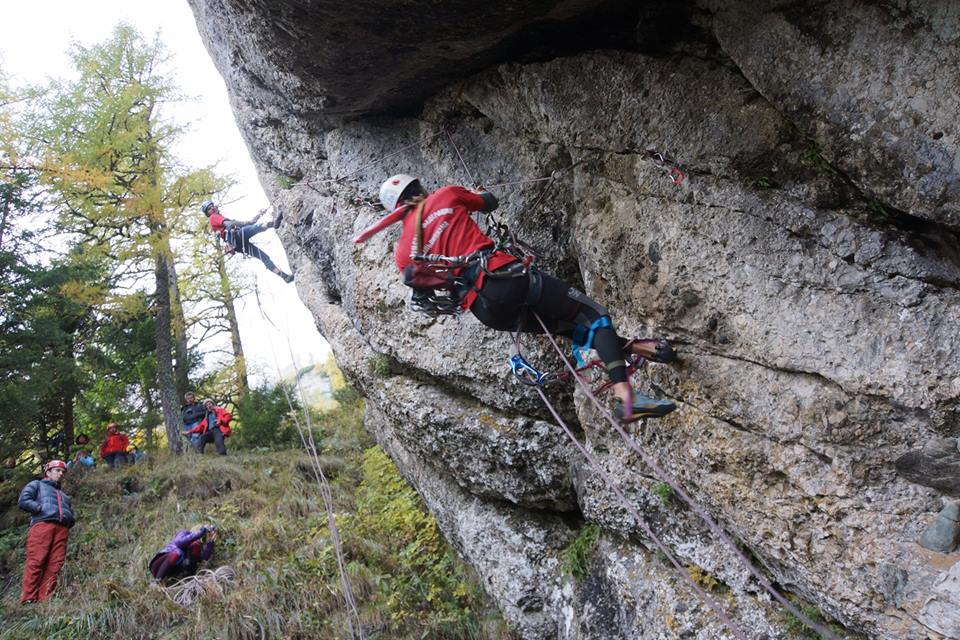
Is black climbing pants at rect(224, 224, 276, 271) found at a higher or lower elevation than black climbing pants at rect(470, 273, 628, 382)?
higher

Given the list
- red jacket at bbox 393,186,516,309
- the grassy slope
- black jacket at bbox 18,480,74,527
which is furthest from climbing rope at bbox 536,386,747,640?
black jacket at bbox 18,480,74,527

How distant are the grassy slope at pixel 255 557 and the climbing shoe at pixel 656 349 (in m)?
4.00

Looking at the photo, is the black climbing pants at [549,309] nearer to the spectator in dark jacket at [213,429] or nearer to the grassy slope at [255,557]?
the grassy slope at [255,557]

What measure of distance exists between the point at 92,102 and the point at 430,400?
33.7 feet

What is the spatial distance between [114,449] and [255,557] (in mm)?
5857

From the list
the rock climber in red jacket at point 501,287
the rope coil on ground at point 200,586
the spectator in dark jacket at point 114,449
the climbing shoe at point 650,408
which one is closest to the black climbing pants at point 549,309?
the rock climber in red jacket at point 501,287

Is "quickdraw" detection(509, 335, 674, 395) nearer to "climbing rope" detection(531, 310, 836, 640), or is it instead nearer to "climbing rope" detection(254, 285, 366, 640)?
"climbing rope" detection(531, 310, 836, 640)

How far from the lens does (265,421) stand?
1338cm

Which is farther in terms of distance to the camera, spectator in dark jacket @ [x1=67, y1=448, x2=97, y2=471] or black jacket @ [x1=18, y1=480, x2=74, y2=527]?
spectator in dark jacket @ [x1=67, y1=448, x2=97, y2=471]

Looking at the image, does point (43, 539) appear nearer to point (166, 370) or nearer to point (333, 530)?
point (333, 530)

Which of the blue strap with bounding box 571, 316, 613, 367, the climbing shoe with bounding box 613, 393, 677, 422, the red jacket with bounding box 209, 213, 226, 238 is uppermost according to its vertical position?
the red jacket with bounding box 209, 213, 226, 238

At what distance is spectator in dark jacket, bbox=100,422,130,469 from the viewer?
1188 cm

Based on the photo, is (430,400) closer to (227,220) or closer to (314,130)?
(314,130)

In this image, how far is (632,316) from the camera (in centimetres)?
474
